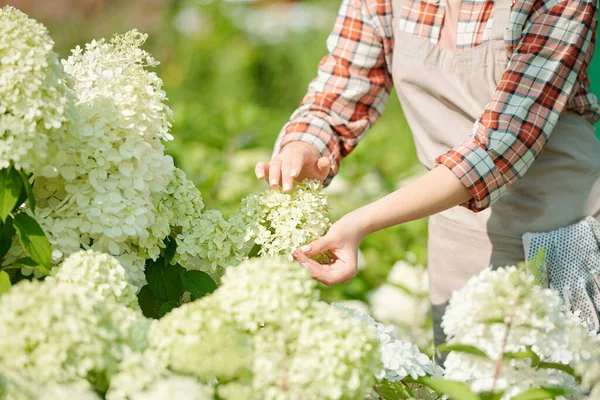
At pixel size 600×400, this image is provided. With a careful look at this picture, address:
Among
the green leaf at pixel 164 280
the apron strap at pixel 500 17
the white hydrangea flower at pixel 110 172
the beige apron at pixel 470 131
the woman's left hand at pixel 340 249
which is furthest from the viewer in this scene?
the beige apron at pixel 470 131

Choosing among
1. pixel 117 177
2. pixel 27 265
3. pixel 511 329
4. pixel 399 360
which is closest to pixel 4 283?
pixel 27 265

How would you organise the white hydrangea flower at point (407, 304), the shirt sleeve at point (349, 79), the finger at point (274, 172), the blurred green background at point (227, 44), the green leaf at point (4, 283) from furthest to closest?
the blurred green background at point (227, 44)
the white hydrangea flower at point (407, 304)
the shirt sleeve at point (349, 79)
the finger at point (274, 172)
the green leaf at point (4, 283)

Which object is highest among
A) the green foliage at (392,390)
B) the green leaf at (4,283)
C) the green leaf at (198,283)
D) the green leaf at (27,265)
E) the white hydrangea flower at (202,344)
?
the white hydrangea flower at (202,344)

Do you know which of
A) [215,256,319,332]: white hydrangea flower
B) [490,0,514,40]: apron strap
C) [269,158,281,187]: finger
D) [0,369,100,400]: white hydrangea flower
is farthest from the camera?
[490,0,514,40]: apron strap

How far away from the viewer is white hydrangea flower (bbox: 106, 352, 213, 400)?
28.1 inches

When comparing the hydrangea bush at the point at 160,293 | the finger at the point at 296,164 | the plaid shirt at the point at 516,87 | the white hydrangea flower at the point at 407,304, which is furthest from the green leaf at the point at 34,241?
the white hydrangea flower at the point at 407,304

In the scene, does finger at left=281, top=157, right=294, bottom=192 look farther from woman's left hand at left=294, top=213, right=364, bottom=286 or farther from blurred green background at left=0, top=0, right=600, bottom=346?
blurred green background at left=0, top=0, right=600, bottom=346

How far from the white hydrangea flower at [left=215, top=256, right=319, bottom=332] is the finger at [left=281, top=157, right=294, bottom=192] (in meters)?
0.47

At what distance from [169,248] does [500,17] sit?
0.82 metres

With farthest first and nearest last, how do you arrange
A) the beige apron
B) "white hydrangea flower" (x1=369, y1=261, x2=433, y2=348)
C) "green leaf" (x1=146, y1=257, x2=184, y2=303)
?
"white hydrangea flower" (x1=369, y1=261, x2=433, y2=348) → the beige apron → "green leaf" (x1=146, y1=257, x2=184, y2=303)

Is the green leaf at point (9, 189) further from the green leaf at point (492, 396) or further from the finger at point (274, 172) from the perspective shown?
the green leaf at point (492, 396)

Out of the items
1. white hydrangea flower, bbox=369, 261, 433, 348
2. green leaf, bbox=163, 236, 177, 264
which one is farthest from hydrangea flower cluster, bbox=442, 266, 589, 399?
white hydrangea flower, bbox=369, 261, 433, 348

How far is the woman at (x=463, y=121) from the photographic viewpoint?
1.40m

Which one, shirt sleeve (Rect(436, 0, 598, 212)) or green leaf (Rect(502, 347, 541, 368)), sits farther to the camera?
shirt sleeve (Rect(436, 0, 598, 212))
